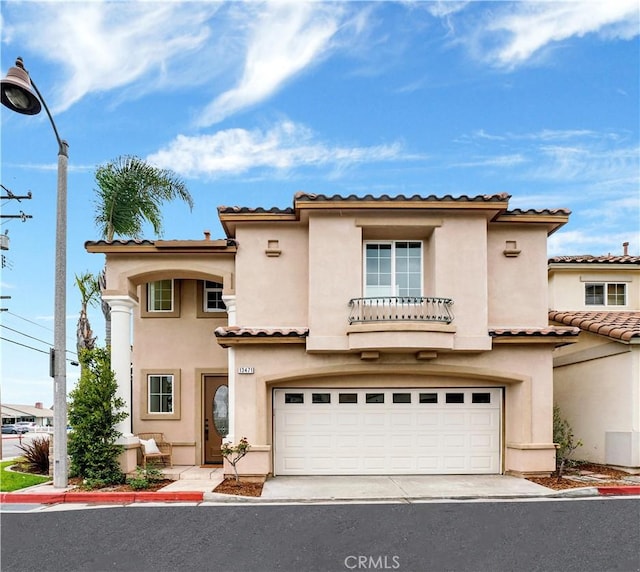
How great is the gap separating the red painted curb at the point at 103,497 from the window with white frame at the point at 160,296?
5.24 metres

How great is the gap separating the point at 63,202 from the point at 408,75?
1030 cm

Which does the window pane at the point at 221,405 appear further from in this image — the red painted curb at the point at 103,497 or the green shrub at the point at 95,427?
the red painted curb at the point at 103,497

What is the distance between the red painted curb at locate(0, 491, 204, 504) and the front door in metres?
3.51

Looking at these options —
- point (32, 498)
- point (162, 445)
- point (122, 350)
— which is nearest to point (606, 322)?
point (162, 445)

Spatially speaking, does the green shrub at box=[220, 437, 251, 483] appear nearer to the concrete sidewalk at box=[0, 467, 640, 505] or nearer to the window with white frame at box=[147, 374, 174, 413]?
the concrete sidewalk at box=[0, 467, 640, 505]

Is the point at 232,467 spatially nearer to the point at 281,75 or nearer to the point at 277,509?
the point at 277,509

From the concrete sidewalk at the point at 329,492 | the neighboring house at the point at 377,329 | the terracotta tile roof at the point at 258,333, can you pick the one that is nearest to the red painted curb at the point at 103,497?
the concrete sidewalk at the point at 329,492

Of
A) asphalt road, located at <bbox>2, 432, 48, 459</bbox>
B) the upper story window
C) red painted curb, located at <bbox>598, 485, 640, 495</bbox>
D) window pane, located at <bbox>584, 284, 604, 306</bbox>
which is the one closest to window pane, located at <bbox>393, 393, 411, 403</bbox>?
red painted curb, located at <bbox>598, 485, 640, 495</bbox>

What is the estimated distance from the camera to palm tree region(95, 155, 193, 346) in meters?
15.6

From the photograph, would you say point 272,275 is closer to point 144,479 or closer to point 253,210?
point 253,210

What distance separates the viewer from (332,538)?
749cm

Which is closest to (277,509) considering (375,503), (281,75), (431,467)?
(375,503)

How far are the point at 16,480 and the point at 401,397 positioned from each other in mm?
8781
